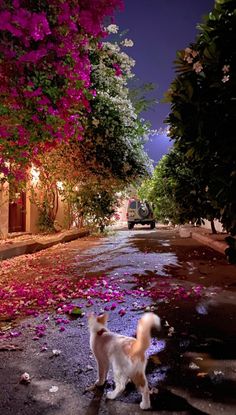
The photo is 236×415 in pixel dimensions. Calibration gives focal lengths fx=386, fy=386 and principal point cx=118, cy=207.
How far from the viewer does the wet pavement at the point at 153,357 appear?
9.48 feet

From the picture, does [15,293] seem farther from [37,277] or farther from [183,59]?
[183,59]

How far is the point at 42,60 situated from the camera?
664 cm

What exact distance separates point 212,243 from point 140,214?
19.5 meters

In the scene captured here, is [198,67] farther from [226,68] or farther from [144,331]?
[144,331]

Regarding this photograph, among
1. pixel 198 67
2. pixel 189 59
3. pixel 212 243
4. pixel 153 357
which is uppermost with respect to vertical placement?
pixel 189 59

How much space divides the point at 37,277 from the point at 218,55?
5.85m

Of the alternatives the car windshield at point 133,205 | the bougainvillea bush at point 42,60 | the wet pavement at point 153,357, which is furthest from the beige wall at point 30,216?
the car windshield at point 133,205

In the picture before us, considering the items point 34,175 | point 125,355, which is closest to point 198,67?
point 125,355

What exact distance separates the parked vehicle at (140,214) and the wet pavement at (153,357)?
2569 cm

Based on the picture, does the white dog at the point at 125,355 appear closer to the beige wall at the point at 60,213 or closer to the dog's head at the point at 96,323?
the dog's head at the point at 96,323

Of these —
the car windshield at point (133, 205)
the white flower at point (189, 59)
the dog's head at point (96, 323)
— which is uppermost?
the white flower at point (189, 59)

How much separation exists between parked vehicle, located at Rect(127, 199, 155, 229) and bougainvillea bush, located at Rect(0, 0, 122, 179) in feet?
84.9

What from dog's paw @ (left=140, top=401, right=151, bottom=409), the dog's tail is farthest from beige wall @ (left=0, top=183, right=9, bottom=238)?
dog's paw @ (left=140, top=401, right=151, bottom=409)

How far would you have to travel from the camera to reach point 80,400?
2961 mm
